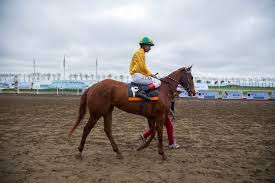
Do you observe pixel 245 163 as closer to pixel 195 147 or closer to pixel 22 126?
pixel 195 147

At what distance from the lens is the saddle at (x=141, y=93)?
577 centimetres

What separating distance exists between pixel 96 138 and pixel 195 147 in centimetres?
332

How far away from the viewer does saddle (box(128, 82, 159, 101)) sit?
5773mm

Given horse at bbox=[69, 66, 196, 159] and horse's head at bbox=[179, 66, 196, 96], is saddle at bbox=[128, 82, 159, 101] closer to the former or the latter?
horse at bbox=[69, 66, 196, 159]

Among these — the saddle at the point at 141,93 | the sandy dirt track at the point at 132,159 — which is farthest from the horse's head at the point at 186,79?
the sandy dirt track at the point at 132,159

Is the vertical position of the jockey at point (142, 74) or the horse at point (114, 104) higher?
the jockey at point (142, 74)

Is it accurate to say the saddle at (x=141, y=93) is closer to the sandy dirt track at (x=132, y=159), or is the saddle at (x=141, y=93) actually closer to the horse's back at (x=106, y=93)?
the horse's back at (x=106, y=93)

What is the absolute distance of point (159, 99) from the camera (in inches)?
231

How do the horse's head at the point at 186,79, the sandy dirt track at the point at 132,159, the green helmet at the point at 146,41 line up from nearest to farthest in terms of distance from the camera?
the sandy dirt track at the point at 132,159 < the green helmet at the point at 146,41 < the horse's head at the point at 186,79

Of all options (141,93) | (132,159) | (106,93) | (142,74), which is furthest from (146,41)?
(132,159)

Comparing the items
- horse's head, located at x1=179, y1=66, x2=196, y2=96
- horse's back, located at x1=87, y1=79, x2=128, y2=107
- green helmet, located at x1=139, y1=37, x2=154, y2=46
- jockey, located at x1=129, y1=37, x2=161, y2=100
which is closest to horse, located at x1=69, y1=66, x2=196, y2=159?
horse's back, located at x1=87, y1=79, x2=128, y2=107

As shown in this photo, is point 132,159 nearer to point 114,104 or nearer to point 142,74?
point 114,104

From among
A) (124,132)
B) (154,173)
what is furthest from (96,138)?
(154,173)

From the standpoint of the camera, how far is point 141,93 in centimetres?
576
